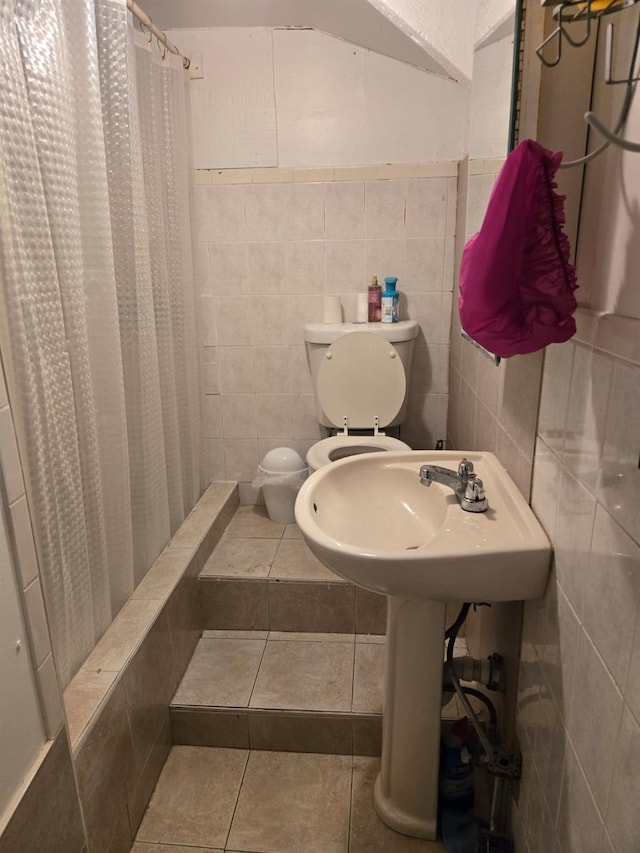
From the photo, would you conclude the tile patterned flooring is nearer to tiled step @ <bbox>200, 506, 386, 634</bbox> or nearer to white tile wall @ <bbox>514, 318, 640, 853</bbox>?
tiled step @ <bbox>200, 506, 386, 634</bbox>

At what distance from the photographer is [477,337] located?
2.61 ft

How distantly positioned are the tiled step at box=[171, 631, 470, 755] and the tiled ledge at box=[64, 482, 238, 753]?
0.50 ft

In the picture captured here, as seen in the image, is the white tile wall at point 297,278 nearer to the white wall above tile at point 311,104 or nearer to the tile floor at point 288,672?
the white wall above tile at point 311,104

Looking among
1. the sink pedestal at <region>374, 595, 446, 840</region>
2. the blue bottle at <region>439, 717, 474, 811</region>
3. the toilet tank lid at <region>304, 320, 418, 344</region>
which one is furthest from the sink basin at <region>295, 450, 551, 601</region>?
the toilet tank lid at <region>304, 320, 418, 344</region>

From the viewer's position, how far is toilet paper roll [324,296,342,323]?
2.11 metres

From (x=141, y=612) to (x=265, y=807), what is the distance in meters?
0.58

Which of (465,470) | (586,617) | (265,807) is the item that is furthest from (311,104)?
(265,807)

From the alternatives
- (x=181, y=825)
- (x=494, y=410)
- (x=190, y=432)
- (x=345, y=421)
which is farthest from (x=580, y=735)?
(x=190, y=432)

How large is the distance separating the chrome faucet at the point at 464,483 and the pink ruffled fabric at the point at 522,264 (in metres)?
0.36

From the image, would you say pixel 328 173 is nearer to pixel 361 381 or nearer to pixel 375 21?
pixel 375 21

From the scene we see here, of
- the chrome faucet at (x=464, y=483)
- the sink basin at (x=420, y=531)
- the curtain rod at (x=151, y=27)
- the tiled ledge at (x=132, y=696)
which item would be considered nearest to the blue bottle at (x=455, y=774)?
the sink basin at (x=420, y=531)

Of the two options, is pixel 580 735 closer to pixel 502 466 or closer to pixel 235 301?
pixel 502 466

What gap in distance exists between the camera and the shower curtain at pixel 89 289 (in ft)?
3.41

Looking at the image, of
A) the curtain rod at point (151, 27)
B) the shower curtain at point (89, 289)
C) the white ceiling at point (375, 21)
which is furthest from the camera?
the white ceiling at point (375, 21)
